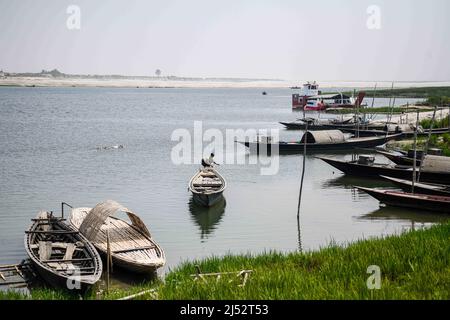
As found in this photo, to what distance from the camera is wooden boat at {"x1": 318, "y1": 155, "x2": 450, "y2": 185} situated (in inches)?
1017

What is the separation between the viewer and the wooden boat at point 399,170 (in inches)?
1017

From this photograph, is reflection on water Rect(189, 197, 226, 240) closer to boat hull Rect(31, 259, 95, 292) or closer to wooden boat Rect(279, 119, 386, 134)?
boat hull Rect(31, 259, 95, 292)

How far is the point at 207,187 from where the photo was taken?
23969 millimetres

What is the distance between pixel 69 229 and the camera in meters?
17.0

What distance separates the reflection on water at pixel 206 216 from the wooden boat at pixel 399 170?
8.41m

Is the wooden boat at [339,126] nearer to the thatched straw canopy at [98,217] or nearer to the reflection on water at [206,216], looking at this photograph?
the reflection on water at [206,216]

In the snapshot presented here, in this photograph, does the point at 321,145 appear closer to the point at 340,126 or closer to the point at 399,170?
the point at 340,126

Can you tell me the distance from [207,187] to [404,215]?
7.69m

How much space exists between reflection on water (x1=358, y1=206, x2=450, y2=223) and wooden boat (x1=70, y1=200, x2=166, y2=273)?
9.23 metres

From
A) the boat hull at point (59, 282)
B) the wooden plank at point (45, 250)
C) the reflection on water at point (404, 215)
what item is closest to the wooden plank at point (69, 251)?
Result: the wooden plank at point (45, 250)

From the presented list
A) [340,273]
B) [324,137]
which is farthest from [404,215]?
[324,137]

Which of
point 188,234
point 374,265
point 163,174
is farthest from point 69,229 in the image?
point 163,174

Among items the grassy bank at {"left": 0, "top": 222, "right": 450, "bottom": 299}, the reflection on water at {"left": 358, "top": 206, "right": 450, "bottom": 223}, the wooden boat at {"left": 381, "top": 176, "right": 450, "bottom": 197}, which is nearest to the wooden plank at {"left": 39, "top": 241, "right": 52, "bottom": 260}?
the grassy bank at {"left": 0, "top": 222, "right": 450, "bottom": 299}
